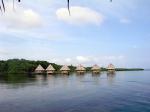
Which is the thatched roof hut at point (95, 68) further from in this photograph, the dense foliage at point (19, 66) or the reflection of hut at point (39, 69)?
the reflection of hut at point (39, 69)

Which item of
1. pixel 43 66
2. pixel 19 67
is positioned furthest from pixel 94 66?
pixel 19 67

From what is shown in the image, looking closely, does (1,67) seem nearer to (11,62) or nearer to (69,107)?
(11,62)

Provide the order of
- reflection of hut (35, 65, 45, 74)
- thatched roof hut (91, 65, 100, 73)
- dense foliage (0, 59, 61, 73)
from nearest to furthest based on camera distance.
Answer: reflection of hut (35, 65, 45, 74)
dense foliage (0, 59, 61, 73)
thatched roof hut (91, 65, 100, 73)

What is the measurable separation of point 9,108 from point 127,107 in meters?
8.31

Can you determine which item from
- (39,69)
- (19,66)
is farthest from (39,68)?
(19,66)

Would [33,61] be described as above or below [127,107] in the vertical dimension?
above

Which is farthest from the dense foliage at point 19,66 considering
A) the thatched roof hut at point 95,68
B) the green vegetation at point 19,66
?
the thatched roof hut at point 95,68

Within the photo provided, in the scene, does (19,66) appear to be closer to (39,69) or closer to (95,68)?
(39,69)

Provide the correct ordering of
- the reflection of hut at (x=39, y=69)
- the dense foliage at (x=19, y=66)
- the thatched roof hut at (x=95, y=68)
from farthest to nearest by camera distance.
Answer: the thatched roof hut at (x=95, y=68) < the dense foliage at (x=19, y=66) < the reflection of hut at (x=39, y=69)

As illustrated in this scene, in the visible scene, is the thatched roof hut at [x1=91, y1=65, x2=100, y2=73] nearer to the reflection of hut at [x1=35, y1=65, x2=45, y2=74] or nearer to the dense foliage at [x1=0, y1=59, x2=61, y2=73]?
the dense foliage at [x1=0, y1=59, x2=61, y2=73]

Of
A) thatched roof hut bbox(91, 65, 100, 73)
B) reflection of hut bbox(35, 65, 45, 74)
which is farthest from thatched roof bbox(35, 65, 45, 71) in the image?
thatched roof hut bbox(91, 65, 100, 73)

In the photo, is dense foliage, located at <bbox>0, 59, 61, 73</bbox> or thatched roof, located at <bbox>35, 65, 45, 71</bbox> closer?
thatched roof, located at <bbox>35, 65, 45, 71</bbox>

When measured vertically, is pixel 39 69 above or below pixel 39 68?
below

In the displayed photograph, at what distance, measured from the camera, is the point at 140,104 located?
20656 millimetres
